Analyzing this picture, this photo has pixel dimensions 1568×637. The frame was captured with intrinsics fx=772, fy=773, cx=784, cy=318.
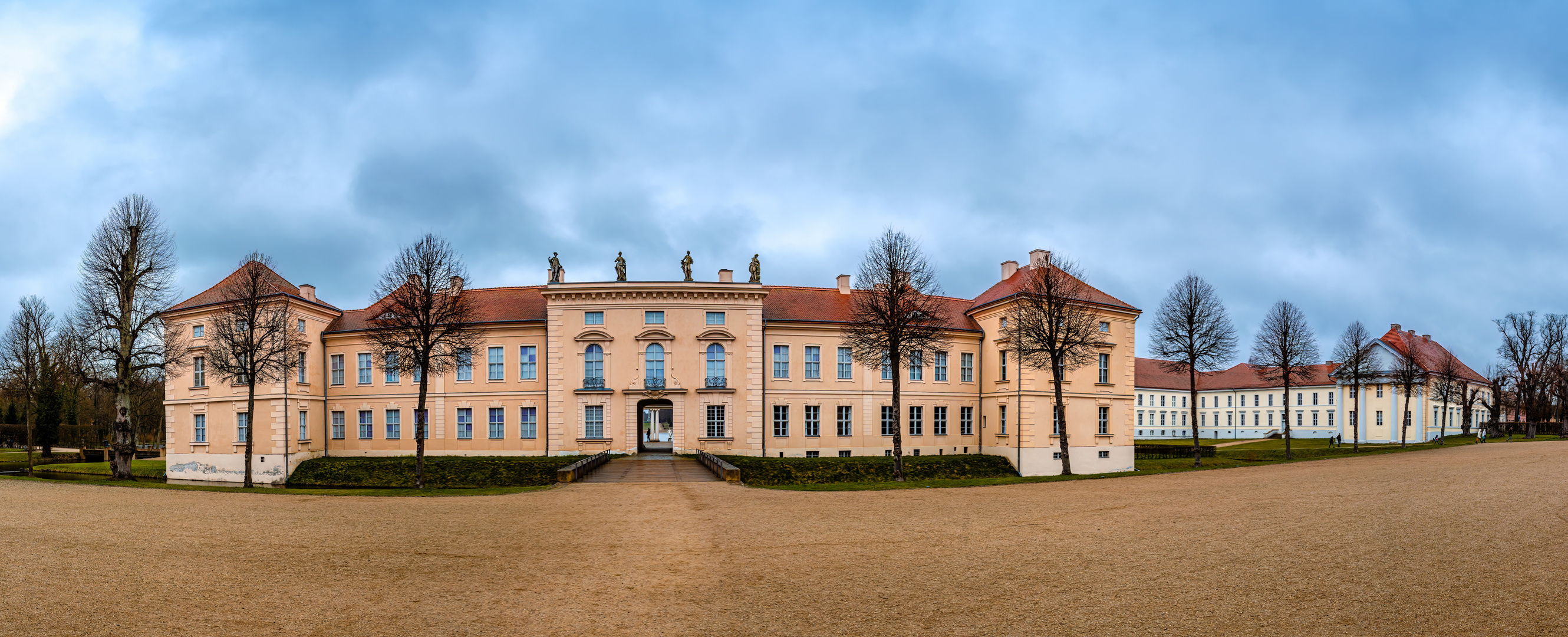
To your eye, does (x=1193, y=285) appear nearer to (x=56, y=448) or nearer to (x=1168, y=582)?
(x=1168, y=582)

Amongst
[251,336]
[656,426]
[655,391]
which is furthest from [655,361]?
[656,426]

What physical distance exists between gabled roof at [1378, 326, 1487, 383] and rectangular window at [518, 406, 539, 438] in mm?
65340

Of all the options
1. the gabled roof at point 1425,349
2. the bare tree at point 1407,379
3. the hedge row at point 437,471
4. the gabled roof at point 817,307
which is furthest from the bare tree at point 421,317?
the gabled roof at point 1425,349

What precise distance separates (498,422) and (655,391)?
27.7 feet

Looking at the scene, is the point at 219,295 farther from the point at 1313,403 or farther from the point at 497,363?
the point at 1313,403

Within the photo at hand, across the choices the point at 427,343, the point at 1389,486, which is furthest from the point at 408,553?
the point at 1389,486

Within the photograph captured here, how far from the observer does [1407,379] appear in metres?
51.4

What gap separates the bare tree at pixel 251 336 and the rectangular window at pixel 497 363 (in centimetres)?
857

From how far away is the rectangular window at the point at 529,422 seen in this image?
127 feet

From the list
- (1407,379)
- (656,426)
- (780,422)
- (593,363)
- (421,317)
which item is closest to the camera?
(421,317)

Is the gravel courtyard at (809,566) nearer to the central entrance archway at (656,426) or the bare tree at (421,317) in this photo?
the bare tree at (421,317)

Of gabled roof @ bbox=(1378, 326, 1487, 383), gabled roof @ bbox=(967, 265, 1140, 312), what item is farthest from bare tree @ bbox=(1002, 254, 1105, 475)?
gabled roof @ bbox=(1378, 326, 1487, 383)

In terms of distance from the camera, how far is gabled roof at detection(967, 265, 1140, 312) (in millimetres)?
39000

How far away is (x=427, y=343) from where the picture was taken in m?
27.9
